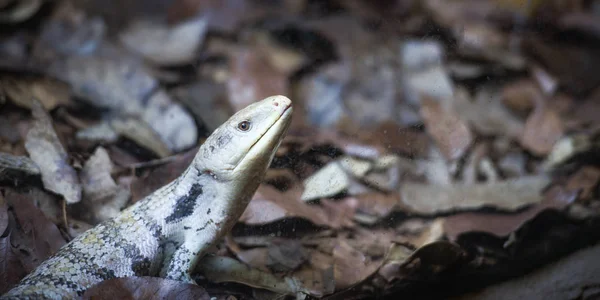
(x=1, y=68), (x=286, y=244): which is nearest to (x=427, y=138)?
(x=286, y=244)

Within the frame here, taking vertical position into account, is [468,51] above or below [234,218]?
above

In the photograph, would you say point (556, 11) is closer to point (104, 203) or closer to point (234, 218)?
Result: point (234, 218)

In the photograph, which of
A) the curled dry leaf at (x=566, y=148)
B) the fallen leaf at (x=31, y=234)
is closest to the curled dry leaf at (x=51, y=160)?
the fallen leaf at (x=31, y=234)

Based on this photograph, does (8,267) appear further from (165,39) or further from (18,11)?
(18,11)

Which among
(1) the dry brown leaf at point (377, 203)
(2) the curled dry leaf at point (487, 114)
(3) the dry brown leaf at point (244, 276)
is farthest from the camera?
(2) the curled dry leaf at point (487, 114)

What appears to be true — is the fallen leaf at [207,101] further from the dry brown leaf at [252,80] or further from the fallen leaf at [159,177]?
the fallen leaf at [159,177]

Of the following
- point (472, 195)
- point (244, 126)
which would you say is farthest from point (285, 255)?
point (472, 195)
